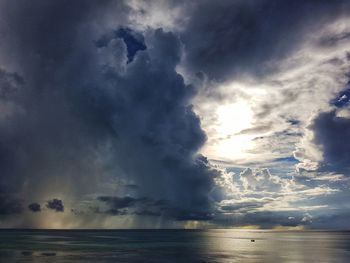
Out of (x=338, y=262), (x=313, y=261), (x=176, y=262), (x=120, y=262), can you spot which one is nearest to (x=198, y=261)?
(x=176, y=262)

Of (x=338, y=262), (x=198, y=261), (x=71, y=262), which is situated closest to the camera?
(x=71, y=262)

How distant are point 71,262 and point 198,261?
32941mm

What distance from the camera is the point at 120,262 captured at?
87938 mm

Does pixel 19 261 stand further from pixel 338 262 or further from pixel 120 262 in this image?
pixel 338 262

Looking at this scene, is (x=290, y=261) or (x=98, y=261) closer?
(x=98, y=261)

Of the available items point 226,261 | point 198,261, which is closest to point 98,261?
point 198,261

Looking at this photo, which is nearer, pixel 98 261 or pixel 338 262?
pixel 98 261

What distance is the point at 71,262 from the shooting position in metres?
87.0

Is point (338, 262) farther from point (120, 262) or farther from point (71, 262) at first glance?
point (71, 262)

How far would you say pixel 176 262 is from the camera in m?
91.4

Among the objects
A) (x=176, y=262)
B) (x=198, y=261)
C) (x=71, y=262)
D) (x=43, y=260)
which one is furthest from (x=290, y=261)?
(x=43, y=260)

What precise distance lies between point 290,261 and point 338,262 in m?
14.5

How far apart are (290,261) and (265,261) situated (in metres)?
8.19

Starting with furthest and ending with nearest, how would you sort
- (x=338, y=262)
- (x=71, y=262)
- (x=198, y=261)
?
(x=338, y=262) < (x=198, y=261) < (x=71, y=262)
